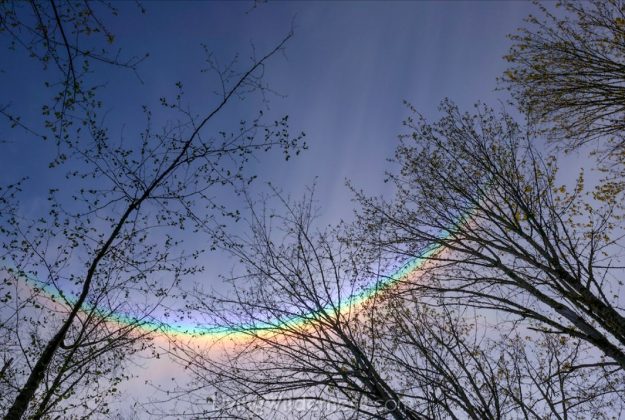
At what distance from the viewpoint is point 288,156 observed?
18.9 ft

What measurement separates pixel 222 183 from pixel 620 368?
6810mm

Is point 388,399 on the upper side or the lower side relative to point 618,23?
lower

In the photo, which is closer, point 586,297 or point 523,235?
point 586,297

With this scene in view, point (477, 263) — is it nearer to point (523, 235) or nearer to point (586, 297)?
point (523, 235)

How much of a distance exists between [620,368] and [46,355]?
8.72m

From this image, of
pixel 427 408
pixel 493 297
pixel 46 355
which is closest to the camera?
pixel 427 408

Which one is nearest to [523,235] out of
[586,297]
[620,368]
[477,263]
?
[477,263]

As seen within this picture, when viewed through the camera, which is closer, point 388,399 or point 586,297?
point 388,399

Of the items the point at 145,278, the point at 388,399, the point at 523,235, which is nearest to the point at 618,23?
the point at 523,235

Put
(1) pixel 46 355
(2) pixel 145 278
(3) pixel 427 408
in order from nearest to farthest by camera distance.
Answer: (3) pixel 427 408, (1) pixel 46 355, (2) pixel 145 278

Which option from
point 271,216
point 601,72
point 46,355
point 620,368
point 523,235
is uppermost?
point 601,72

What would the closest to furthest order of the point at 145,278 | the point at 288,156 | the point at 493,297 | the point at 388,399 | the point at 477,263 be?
the point at 388,399
the point at 288,156
the point at 493,297
the point at 477,263
the point at 145,278

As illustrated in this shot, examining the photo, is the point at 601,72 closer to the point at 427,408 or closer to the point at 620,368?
the point at 620,368

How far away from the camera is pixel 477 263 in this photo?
22.0 feet
